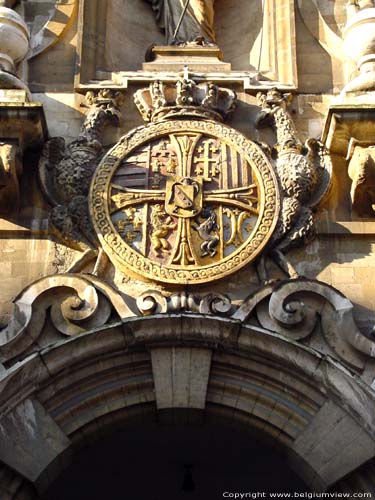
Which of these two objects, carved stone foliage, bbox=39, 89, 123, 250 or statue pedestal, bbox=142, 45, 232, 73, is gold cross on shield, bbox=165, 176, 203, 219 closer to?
carved stone foliage, bbox=39, 89, 123, 250

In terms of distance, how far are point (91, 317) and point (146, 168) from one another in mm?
1473

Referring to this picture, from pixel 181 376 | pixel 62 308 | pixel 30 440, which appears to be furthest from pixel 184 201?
pixel 30 440

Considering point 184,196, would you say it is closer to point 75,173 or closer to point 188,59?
point 75,173

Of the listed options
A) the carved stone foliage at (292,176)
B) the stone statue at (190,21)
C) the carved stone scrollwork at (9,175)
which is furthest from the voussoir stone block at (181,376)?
the stone statue at (190,21)

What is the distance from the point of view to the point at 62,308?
878cm

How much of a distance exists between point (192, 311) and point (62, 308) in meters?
0.99

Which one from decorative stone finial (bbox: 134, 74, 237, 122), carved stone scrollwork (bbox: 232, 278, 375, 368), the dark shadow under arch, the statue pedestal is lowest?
the dark shadow under arch

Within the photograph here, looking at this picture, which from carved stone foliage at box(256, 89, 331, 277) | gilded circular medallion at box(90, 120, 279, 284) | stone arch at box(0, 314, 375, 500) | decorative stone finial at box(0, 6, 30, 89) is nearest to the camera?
stone arch at box(0, 314, 375, 500)

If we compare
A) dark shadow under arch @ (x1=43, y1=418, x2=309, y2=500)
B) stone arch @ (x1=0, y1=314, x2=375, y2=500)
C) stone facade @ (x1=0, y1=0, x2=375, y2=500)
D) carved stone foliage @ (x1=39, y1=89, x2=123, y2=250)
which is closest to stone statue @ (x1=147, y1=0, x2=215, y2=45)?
stone facade @ (x1=0, y1=0, x2=375, y2=500)

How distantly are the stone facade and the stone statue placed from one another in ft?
0.50

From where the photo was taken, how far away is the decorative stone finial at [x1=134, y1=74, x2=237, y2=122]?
32.2 ft

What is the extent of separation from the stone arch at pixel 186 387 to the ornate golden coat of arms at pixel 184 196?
0.58 meters

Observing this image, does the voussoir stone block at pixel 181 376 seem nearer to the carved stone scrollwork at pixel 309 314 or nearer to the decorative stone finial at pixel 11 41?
the carved stone scrollwork at pixel 309 314

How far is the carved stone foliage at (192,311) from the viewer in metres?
8.65
